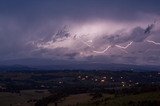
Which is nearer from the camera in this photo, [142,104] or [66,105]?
[142,104]

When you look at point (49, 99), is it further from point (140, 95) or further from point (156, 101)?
point (156, 101)

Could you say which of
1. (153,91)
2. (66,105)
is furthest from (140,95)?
(66,105)

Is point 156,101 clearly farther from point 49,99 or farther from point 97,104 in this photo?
point 49,99

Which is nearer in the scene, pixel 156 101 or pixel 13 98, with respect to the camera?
pixel 156 101

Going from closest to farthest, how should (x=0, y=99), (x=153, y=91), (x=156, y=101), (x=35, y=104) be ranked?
(x=156, y=101)
(x=153, y=91)
(x=35, y=104)
(x=0, y=99)

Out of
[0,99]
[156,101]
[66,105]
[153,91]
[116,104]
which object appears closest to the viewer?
[156,101]

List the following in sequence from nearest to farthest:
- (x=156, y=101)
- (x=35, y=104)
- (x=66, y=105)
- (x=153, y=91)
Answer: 1. (x=156, y=101)
2. (x=153, y=91)
3. (x=66, y=105)
4. (x=35, y=104)

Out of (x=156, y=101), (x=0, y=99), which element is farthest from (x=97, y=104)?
(x=0, y=99)

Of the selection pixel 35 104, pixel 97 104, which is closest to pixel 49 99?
pixel 35 104

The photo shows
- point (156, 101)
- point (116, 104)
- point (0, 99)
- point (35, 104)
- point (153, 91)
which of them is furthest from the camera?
point (0, 99)
